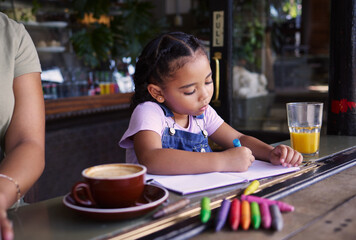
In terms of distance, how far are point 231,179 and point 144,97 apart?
616 mm

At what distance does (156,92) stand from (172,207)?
718 mm

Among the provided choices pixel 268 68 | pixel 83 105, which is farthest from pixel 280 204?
pixel 268 68

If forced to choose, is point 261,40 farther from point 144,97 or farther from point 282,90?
point 144,97

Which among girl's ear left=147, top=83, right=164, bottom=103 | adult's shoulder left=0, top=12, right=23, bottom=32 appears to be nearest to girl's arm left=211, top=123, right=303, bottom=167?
girl's ear left=147, top=83, right=164, bottom=103

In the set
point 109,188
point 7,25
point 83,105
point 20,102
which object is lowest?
point 83,105

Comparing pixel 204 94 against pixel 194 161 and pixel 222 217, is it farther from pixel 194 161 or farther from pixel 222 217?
pixel 222 217

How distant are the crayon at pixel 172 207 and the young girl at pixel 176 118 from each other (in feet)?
0.96

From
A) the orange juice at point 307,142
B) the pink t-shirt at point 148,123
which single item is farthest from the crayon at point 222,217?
the orange juice at point 307,142

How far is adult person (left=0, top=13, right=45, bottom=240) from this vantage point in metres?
1.12

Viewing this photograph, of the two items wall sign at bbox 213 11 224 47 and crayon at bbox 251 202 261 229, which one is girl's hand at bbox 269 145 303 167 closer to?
crayon at bbox 251 202 261 229

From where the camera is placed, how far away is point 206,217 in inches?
30.1

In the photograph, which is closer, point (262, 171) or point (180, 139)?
point (262, 171)

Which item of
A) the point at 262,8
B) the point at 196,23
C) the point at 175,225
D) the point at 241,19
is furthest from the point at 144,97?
the point at 196,23

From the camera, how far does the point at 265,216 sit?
29.8 inches
